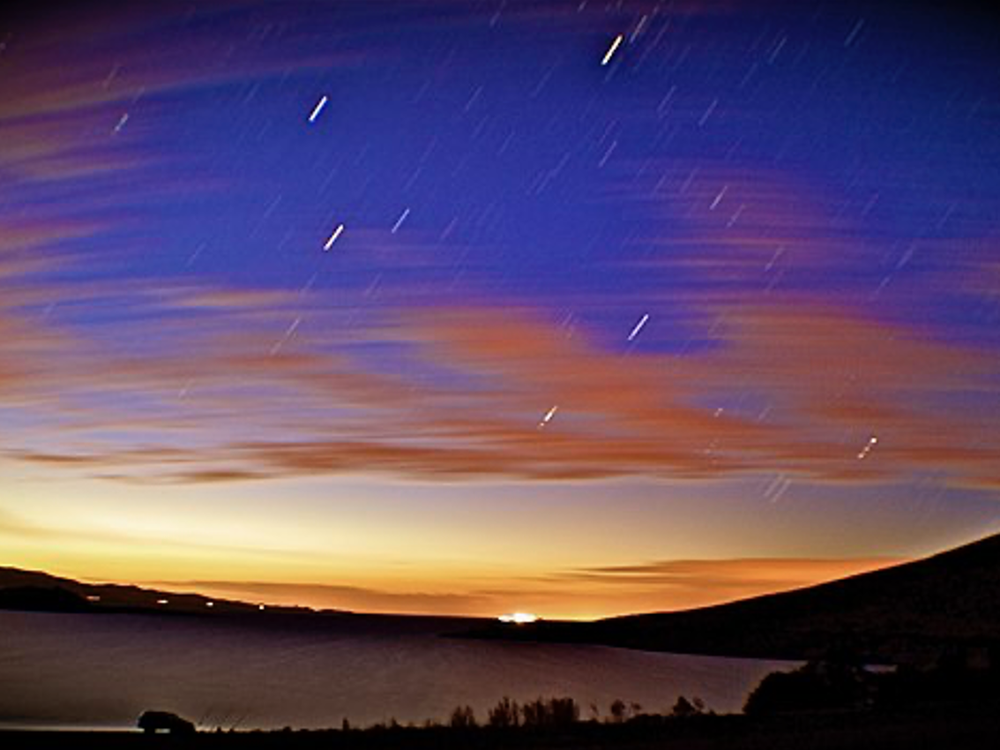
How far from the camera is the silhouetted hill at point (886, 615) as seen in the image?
49094mm

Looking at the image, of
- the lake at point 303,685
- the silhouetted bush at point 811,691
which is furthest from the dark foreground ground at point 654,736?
the lake at point 303,685

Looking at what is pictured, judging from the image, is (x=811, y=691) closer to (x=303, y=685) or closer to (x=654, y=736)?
(x=654, y=736)

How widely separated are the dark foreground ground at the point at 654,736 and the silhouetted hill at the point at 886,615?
1972 cm

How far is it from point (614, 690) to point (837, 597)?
20477mm

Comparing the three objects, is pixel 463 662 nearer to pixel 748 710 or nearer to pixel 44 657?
pixel 44 657

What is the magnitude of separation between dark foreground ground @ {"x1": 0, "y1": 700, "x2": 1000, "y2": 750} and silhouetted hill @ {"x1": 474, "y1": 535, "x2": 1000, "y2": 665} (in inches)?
776

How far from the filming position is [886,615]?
58.1m

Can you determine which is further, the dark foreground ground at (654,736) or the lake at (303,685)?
the lake at (303,685)

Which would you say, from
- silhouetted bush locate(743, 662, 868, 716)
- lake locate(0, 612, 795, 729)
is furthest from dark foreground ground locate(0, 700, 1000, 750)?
lake locate(0, 612, 795, 729)

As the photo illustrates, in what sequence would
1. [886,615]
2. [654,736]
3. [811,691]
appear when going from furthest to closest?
1. [886,615]
2. [811,691]
3. [654,736]

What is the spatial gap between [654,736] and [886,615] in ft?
151

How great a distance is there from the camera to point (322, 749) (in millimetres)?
14547

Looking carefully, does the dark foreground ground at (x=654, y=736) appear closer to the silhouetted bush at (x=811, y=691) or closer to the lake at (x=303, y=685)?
the silhouetted bush at (x=811, y=691)

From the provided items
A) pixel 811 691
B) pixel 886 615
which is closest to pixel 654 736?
pixel 811 691
